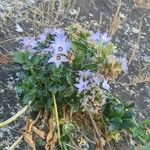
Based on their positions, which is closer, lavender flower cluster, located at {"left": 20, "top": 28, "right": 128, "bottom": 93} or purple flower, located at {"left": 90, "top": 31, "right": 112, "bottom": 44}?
lavender flower cluster, located at {"left": 20, "top": 28, "right": 128, "bottom": 93}

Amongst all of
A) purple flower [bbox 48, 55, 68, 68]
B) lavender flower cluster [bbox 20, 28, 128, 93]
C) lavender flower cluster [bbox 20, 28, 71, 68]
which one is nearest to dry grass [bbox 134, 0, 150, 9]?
lavender flower cluster [bbox 20, 28, 128, 93]

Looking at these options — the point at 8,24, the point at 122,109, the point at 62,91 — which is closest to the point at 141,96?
the point at 122,109

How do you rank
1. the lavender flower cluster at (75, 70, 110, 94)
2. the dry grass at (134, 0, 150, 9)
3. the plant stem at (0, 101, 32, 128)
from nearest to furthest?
the plant stem at (0, 101, 32, 128) → the lavender flower cluster at (75, 70, 110, 94) → the dry grass at (134, 0, 150, 9)

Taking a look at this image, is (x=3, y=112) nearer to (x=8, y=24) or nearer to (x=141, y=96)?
(x=8, y=24)

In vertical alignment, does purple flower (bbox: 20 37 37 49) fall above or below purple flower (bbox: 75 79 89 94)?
above

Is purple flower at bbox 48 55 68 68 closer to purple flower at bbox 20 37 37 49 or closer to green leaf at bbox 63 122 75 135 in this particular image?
purple flower at bbox 20 37 37 49

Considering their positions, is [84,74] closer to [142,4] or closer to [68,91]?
[68,91]

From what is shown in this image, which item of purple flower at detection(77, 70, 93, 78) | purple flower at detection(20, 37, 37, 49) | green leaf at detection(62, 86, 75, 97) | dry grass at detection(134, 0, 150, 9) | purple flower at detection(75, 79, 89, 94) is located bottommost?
dry grass at detection(134, 0, 150, 9)

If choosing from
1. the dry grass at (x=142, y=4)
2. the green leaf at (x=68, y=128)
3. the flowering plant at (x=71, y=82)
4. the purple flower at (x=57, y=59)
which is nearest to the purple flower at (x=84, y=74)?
the flowering plant at (x=71, y=82)
